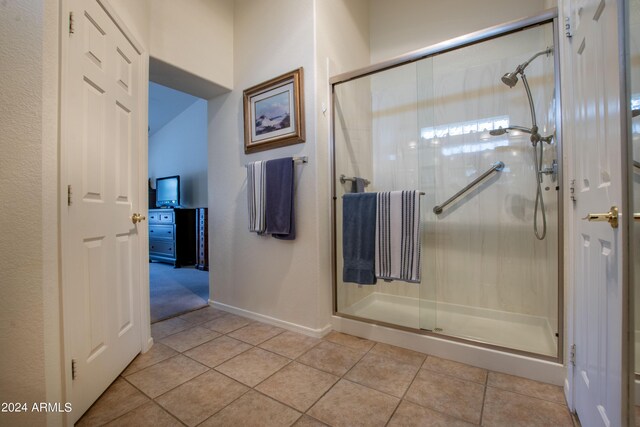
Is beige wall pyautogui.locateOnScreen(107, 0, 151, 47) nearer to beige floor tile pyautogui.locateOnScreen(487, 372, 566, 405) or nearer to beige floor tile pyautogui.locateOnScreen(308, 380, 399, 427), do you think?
beige floor tile pyautogui.locateOnScreen(308, 380, 399, 427)

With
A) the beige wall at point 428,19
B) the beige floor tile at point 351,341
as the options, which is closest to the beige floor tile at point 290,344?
the beige floor tile at point 351,341

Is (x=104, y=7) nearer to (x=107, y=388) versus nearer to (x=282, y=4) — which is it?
(x=282, y=4)

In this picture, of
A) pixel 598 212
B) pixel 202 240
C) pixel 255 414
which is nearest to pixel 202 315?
pixel 255 414

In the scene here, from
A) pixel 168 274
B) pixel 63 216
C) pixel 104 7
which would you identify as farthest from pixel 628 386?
pixel 168 274

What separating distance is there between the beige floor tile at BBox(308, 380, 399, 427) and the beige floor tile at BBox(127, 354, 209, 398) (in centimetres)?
74

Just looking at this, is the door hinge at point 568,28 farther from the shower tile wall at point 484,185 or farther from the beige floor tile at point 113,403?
the beige floor tile at point 113,403

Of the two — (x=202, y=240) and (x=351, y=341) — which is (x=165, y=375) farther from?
(x=202, y=240)

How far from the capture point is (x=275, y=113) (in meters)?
2.14

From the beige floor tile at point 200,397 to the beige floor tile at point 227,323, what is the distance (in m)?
0.64

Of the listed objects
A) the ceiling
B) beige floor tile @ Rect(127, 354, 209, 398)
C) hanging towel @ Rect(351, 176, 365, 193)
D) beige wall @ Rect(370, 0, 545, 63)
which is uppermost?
the ceiling

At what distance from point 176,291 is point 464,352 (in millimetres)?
2957

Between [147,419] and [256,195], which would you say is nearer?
[147,419]

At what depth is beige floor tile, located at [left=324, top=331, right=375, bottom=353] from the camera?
1802 millimetres

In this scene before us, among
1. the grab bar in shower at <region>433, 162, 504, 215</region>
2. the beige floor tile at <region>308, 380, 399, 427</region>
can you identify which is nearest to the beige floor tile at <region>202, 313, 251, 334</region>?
the beige floor tile at <region>308, 380, 399, 427</region>
